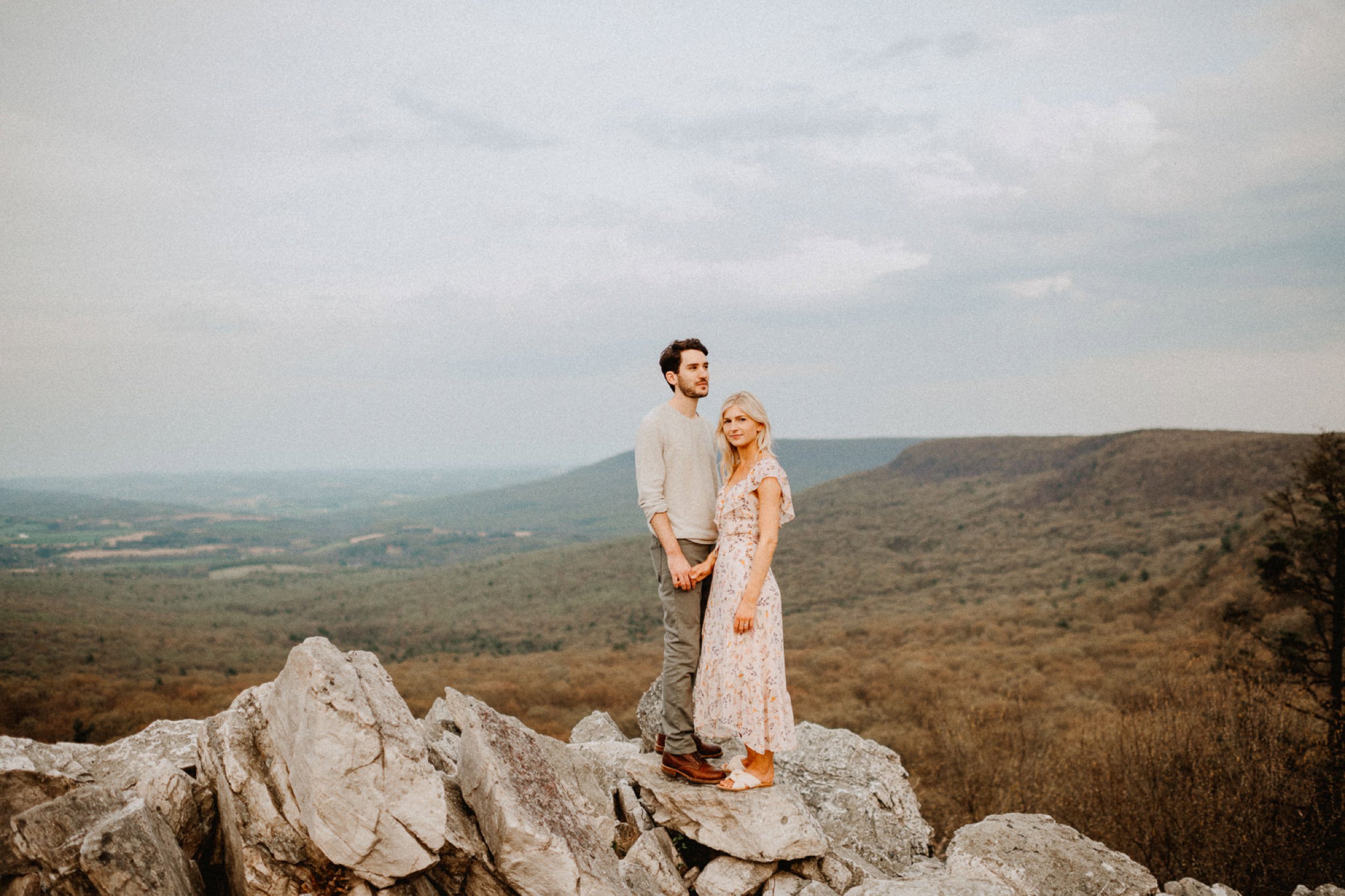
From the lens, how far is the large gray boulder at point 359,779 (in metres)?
3.88

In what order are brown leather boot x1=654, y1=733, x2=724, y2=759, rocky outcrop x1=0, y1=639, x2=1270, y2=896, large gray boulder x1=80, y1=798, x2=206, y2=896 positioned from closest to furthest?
1. large gray boulder x1=80, y1=798, x2=206, y2=896
2. rocky outcrop x1=0, y1=639, x2=1270, y2=896
3. brown leather boot x1=654, y1=733, x2=724, y2=759

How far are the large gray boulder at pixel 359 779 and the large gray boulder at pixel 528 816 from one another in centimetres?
41

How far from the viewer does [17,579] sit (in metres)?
35.1

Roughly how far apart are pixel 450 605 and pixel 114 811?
173ft

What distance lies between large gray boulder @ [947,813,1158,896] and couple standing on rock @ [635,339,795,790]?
1931 mm

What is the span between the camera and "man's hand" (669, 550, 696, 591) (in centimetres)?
509

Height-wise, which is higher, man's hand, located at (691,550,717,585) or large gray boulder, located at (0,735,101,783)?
man's hand, located at (691,550,717,585)

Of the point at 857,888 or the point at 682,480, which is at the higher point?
the point at 682,480

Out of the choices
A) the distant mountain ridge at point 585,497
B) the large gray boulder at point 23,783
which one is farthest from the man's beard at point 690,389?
the distant mountain ridge at point 585,497

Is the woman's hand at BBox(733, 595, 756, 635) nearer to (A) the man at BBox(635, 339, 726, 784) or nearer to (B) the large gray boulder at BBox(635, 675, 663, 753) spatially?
(A) the man at BBox(635, 339, 726, 784)

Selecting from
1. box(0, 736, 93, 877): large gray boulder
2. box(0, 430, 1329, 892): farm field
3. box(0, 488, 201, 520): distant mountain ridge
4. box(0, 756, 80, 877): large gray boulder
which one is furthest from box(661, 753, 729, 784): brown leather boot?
box(0, 488, 201, 520): distant mountain ridge

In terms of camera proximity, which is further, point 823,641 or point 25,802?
point 823,641

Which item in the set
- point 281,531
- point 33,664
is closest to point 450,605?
point 33,664

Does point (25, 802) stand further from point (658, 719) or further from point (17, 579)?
point (17, 579)
